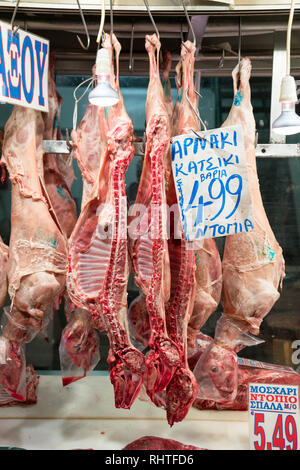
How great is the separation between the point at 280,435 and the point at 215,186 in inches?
42.4

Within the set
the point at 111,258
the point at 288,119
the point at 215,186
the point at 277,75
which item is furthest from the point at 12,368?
the point at 277,75

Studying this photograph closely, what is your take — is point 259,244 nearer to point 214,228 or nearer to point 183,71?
point 214,228

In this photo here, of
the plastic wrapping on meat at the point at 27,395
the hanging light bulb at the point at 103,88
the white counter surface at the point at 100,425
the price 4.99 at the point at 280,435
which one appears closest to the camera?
the hanging light bulb at the point at 103,88

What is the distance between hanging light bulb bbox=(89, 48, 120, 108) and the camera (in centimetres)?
182

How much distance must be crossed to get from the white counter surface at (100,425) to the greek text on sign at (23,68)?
1508mm

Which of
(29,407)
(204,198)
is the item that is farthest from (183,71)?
(29,407)

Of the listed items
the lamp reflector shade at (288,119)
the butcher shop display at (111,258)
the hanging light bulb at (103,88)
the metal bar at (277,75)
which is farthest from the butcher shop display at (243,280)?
the hanging light bulb at (103,88)

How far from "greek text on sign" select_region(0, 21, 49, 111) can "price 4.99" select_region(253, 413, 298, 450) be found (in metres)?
1.63

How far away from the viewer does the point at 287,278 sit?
3.23 metres

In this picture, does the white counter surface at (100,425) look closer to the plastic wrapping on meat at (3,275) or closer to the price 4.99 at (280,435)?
the price 4.99 at (280,435)

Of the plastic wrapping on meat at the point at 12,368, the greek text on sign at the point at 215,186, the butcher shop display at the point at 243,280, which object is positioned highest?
the greek text on sign at the point at 215,186

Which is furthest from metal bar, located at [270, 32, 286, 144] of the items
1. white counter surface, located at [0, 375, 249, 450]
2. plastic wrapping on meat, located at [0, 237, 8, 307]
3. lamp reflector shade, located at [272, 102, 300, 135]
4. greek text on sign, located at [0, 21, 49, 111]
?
white counter surface, located at [0, 375, 249, 450]

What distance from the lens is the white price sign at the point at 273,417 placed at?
7.08 feet

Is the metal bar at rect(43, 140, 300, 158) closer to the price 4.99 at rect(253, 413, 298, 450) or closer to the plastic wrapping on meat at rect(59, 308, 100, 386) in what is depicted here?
the plastic wrapping on meat at rect(59, 308, 100, 386)
